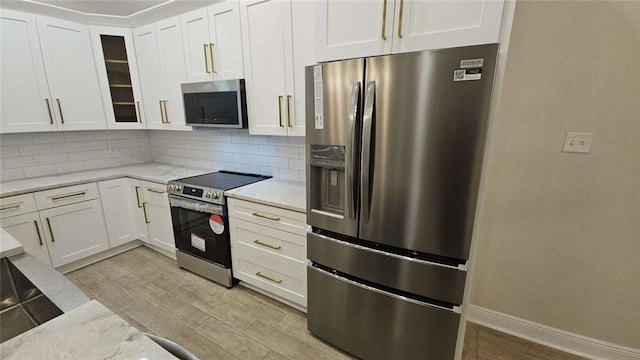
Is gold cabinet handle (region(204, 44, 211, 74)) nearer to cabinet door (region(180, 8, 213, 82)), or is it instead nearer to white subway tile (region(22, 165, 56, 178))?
cabinet door (region(180, 8, 213, 82))

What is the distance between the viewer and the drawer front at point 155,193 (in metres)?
2.59

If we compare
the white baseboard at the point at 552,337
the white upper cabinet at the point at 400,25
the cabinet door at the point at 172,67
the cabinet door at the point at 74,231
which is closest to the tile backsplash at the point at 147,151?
the cabinet door at the point at 172,67

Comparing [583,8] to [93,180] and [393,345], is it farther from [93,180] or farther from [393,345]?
[93,180]

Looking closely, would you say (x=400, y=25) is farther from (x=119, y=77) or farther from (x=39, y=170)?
(x=39, y=170)

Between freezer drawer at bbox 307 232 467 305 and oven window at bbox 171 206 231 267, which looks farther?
oven window at bbox 171 206 231 267

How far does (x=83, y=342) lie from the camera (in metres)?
0.58

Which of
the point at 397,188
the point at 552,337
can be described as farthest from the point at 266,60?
the point at 552,337

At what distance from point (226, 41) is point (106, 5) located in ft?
4.87

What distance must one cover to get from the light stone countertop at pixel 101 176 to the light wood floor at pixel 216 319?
89 cm

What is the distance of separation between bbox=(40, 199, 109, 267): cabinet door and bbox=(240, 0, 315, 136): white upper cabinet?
1.96 m

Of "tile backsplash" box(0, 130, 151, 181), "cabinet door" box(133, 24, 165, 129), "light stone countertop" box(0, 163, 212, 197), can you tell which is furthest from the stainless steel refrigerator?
"tile backsplash" box(0, 130, 151, 181)

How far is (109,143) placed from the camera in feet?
10.3

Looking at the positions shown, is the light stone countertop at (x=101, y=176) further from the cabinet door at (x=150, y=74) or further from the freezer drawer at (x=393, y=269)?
the freezer drawer at (x=393, y=269)

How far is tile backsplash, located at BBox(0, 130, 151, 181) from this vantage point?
2.57 metres
